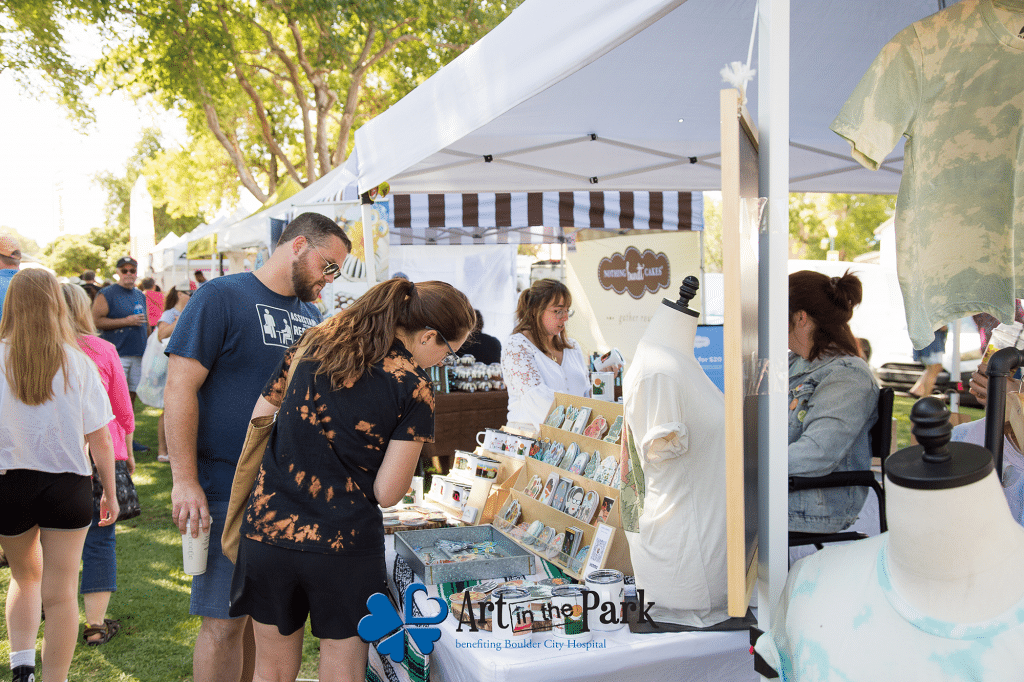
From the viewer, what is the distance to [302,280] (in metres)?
2.54

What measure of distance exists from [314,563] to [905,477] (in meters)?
1.35

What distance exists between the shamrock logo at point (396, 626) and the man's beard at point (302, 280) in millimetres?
1105

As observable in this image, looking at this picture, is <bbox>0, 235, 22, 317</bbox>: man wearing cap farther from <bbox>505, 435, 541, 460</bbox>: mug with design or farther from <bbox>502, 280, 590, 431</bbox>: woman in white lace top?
<bbox>505, 435, 541, 460</bbox>: mug with design

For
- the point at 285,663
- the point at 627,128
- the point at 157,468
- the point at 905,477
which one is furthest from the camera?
the point at 157,468

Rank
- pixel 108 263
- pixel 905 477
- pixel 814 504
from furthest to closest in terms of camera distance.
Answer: pixel 108 263, pixel 814 504, pixel 905 477

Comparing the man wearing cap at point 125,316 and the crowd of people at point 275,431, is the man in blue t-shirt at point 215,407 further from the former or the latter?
the man wearing cap at point 125,316

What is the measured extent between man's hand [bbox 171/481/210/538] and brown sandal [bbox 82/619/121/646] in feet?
5.72

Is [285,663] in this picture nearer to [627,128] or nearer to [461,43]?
[627,128]

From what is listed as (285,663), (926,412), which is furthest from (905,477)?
(285,663)

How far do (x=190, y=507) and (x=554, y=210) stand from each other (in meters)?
4.06

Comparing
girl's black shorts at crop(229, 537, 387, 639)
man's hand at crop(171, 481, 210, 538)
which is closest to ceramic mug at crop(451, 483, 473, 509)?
man's hand at crop(171, 481, 210, 538)

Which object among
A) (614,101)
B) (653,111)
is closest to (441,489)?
(614,101)

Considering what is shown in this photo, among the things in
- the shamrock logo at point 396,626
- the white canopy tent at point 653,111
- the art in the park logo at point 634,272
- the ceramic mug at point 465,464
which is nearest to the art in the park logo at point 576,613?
the shamrock logo at point 396,626

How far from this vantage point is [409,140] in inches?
104
